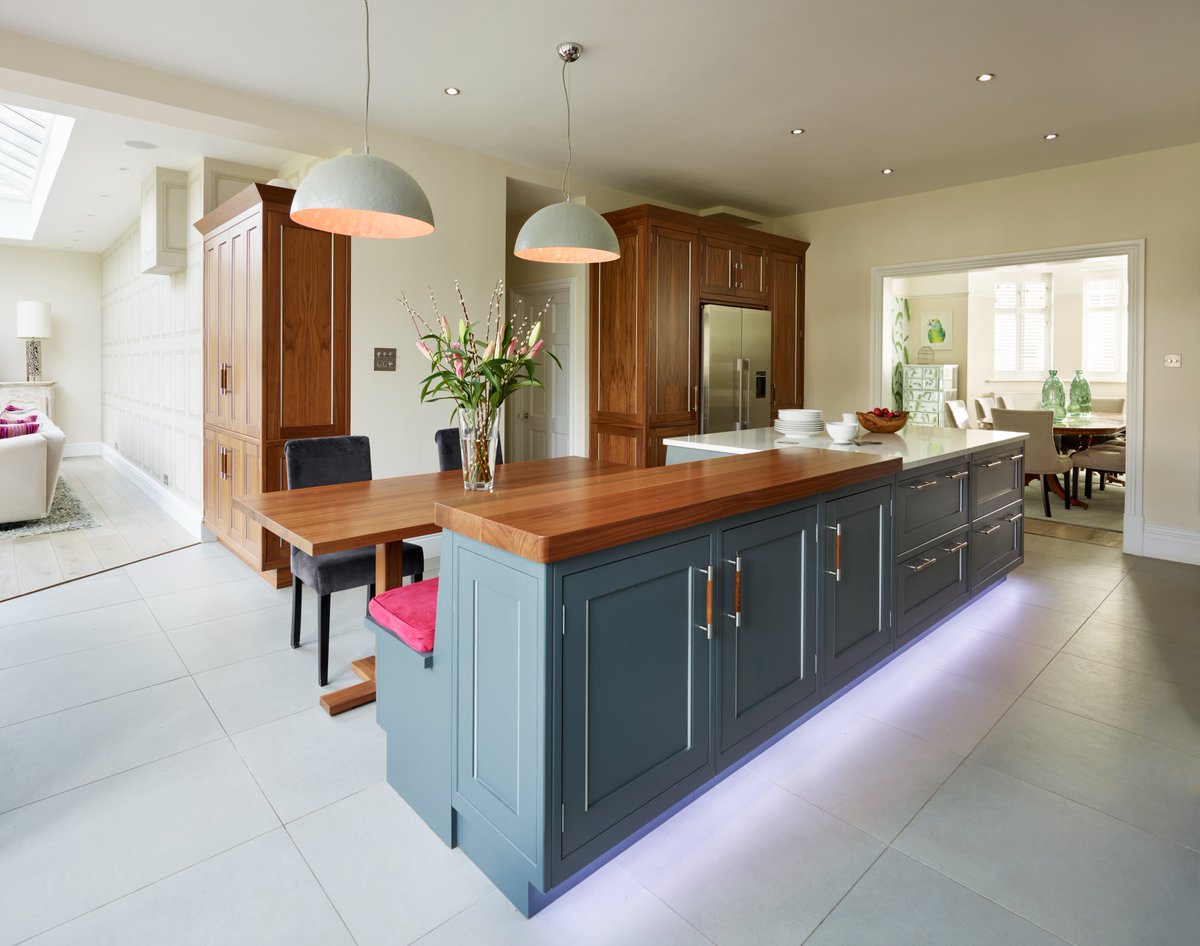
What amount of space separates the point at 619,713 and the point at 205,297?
4.62m

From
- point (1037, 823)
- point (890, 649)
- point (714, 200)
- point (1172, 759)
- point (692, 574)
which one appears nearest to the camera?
point (692, 574)

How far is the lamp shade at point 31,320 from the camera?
8.46 meters

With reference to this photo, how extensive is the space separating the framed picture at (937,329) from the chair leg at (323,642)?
31.3 ft

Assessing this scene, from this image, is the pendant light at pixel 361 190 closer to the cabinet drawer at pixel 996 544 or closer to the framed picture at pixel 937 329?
the cabinet drawer at pixel 996 544

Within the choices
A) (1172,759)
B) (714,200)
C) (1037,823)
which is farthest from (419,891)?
(714,200)

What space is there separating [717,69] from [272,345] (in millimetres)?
2790

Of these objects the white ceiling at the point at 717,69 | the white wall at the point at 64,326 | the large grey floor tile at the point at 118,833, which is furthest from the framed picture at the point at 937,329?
the white wall at the point at 64,326

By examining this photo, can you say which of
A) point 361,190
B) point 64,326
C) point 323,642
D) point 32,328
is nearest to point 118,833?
point 323,642

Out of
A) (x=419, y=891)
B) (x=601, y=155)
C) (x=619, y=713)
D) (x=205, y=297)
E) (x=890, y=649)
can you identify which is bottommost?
(x=419, y=891)

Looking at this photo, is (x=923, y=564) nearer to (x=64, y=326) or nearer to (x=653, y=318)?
(x=653, y=318)

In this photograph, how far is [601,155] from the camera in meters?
4.77

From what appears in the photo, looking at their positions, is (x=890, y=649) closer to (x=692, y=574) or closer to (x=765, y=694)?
(x=765, y=694)

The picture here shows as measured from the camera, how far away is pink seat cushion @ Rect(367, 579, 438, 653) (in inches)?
70.7

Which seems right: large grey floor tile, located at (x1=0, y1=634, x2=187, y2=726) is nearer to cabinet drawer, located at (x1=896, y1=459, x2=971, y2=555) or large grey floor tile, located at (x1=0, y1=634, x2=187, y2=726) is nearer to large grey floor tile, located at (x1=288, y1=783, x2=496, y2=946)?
large grey floor tile, located at (x1=288, y1=783, x2=496, y2=946)
